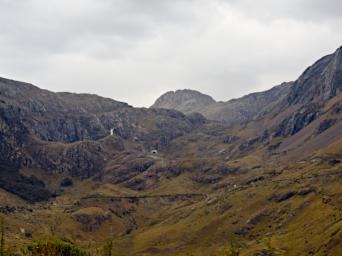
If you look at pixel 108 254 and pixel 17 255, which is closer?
pixel 108 254

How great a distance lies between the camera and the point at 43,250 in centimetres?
9288

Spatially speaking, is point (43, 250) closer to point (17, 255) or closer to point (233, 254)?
point (233, 254)

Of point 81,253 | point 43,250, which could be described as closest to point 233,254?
point 43,250

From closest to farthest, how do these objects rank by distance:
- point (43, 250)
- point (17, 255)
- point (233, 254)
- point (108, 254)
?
point (43, 250) < point (233, 254) < point (108, 254) < point (17, 255)

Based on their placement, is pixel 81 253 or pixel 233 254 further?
pixel 81 253

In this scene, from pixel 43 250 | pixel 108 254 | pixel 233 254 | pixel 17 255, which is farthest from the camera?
pixel 17 255

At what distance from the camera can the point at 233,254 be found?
103 m

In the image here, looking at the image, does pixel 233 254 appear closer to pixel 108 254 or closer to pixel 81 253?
pixel 108 254

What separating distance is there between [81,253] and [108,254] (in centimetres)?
7007

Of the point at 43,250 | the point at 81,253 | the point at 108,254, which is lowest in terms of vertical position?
the point at 81,253

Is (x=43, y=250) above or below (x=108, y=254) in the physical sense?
above

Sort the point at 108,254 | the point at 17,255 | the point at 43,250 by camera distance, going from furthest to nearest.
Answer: the point at 17,255, the point at 108,254, the point at 43,250

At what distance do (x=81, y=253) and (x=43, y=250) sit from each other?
108527 mm

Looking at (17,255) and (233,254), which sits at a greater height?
(233,254)
